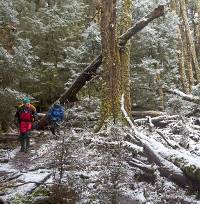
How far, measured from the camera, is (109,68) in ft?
44.6

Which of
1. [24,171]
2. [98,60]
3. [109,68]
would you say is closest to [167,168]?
[24,171]

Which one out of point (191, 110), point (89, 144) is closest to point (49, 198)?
point (89, 144)

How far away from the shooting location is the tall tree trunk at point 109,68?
43.9ft

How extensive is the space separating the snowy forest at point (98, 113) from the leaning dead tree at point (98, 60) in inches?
1.6

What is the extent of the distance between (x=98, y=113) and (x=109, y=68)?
3.91 meters

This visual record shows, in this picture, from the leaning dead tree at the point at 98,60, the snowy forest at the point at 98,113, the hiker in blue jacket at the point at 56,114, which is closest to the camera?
the snowy forest at the point at 98,113

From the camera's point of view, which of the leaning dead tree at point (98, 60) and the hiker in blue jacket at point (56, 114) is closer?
the leaning dead tree at point (98, 60)

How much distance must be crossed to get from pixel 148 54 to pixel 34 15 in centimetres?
694

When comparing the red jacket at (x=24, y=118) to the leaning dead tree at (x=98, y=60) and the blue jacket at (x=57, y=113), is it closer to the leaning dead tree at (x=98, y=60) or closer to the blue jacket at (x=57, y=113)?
the blue jacket at (x=57, y=113)

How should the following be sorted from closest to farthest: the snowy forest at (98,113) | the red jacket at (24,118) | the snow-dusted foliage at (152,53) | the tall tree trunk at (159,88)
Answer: the snowy forest at (98,113), the red jacket at (24,118), the snow-dusted foliage at (152,53), the tall tree trunk at (159,88)

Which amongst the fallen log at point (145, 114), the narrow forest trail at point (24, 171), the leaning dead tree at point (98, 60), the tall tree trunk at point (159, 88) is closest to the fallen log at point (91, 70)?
the leaning dead tree at point (98, 60)

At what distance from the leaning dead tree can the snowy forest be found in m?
0.04

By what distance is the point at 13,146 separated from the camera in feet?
47.3

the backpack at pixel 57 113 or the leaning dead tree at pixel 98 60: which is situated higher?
the leaning dead tree at pixel 98 60
